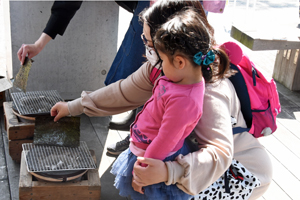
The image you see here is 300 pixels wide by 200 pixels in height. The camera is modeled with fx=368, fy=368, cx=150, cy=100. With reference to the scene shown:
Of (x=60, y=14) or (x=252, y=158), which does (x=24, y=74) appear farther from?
(x=252, y=158)

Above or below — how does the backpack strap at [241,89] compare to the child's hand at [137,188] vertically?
above

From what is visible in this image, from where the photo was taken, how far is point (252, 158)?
1.67 metres

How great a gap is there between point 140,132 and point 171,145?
0.68ft

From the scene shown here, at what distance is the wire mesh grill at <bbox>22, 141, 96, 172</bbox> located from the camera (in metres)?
1.91

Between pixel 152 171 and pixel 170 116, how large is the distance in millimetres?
210

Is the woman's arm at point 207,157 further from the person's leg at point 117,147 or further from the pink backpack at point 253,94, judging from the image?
the person's leg at point 117,147

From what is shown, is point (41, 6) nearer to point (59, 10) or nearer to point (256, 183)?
point (59, 10)

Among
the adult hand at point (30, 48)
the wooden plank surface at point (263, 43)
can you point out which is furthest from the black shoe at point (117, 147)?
the wooden plank surface at point (263, 43)

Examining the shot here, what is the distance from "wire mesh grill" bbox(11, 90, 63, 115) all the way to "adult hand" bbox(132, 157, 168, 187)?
1.11 meters

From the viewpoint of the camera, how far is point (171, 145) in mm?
1356

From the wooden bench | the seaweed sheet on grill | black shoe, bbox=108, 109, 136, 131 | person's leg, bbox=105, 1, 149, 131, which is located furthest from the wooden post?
the seaweed sheet on grill

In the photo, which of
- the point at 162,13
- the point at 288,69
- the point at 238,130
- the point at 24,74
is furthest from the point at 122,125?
the point at 288,69

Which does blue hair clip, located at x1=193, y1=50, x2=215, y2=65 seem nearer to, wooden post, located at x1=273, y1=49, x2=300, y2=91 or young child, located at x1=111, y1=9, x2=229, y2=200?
young child, located at x1=111, y1=9, x2=229, y2=200

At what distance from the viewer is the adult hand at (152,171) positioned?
1.33m
